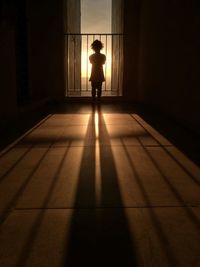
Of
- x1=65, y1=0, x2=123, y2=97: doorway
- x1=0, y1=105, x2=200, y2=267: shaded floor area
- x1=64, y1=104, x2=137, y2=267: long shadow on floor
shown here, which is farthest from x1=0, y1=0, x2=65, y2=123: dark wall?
x1=64, y1=104, x2=137, y2=267: long shadow on floor

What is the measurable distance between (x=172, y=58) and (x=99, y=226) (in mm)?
4499

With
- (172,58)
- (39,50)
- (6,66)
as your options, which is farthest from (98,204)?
(39,50)

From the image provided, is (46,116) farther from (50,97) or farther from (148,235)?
(148,235)

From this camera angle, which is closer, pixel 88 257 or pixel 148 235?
pixel 88 257

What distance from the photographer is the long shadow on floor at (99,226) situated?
5.46ft

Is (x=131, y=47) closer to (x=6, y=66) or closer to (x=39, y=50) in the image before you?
(x=39, y=50)

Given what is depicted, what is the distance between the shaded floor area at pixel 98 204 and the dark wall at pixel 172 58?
1.14 meters

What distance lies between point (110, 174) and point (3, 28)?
3494 millimetres

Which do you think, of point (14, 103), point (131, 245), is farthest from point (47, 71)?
point (131, 245)

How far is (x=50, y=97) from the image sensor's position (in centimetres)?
935

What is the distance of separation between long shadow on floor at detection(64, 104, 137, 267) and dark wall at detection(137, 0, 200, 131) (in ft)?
7.61

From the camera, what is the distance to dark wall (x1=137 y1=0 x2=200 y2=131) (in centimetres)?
481

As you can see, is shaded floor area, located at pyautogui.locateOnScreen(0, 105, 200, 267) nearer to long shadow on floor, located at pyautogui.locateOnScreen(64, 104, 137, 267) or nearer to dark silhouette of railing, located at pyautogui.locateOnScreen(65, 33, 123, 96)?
long shadow on floor, located at pyautogui.locateOnScreen(64, 104, 137, 267)

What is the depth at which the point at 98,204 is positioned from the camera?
7.57ft
